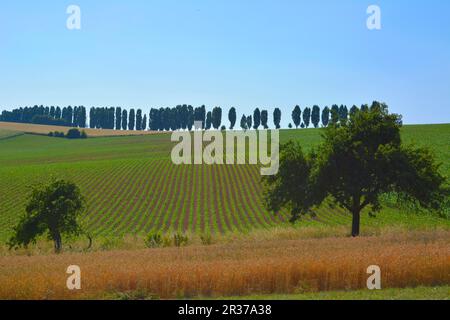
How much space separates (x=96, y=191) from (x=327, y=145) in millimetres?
40987

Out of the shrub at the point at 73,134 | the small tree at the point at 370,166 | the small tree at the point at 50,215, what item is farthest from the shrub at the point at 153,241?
the shrub at the point at 73,134

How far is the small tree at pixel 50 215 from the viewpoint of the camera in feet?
96.6

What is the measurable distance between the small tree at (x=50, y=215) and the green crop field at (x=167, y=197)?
9158 millimetres

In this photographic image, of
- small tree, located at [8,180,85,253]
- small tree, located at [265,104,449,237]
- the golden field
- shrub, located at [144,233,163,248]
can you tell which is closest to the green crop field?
small tree, located at [8,180,85,253]

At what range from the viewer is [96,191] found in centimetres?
6544

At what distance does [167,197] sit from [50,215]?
3123 cm

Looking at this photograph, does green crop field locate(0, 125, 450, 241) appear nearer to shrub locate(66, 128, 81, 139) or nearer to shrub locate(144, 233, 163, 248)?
shrub locate(144, 233, 163, 248)

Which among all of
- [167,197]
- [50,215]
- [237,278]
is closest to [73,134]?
[167,197]

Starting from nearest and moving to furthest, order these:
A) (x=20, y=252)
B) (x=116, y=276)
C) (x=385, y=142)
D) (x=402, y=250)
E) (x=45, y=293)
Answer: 1. (x=45, y=293)
2. (x=116, y=276)
3. (x=402, y=250)
4. (x=20, y=252)
5. (x=385, y=142)

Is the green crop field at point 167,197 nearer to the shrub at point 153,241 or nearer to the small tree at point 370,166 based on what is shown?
the small tree at point 370,166

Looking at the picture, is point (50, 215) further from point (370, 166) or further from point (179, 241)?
point (370, 166)

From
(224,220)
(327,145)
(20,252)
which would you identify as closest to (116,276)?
(20,252)

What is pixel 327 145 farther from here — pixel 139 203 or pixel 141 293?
pixel 139 203

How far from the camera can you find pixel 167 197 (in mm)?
60812
